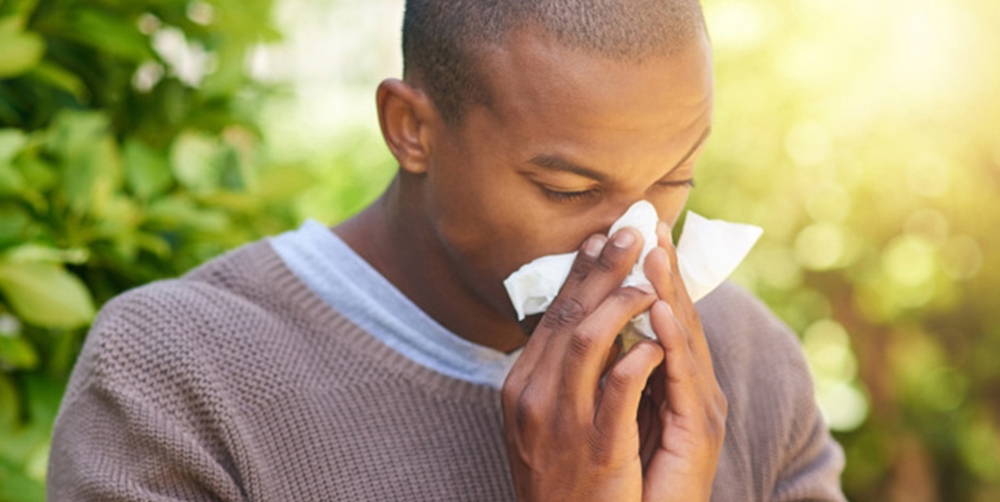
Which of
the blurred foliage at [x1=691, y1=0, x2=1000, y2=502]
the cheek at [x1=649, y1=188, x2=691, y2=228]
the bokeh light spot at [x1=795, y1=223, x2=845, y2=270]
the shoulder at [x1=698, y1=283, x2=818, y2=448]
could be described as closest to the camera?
the cheek at [x1=649, y1=188, x2=691, y2=228]

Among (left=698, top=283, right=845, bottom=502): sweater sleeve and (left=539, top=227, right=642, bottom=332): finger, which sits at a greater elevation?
(left=539, top=227, right=642, bottom=332): finger

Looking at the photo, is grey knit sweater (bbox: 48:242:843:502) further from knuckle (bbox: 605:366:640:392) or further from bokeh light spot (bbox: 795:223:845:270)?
bokeh light spot (bbox: 795:223:845:270)

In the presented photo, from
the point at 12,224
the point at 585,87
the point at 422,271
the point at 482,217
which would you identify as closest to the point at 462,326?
the point at 422,271

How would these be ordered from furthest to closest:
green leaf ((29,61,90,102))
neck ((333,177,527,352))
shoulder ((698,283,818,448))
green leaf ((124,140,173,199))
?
green leaf ((124,140,173,199)) → green leaf ((29,61,90,102)) → shoulder ((698,283,818,448)) → neck ((333,177,527,352))

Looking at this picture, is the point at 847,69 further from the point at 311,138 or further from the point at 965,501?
the point at 311,138

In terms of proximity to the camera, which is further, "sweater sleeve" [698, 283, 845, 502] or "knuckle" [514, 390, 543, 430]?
"sweater sleeve" [698, 283, 845, 502]

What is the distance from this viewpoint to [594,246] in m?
1.66

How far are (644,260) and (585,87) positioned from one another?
260 millimetres

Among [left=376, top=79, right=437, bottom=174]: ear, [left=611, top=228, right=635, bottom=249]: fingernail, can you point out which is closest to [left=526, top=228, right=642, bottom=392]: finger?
[left=611, top=228, right=635, bottom=249]: fingernail

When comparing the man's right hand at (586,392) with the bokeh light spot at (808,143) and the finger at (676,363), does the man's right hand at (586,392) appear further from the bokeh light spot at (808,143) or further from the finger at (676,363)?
the bokeh light spot at (808,143)

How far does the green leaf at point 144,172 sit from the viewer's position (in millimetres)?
2387

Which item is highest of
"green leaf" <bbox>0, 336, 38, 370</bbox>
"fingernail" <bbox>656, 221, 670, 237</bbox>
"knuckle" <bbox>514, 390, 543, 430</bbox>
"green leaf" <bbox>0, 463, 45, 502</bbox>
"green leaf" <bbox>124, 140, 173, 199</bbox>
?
"fingernail" <bbox>656, 221, 670, 237</bbox>

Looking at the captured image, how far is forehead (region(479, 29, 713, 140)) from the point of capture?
1614 millimetres

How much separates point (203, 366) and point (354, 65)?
5632 millimetres
